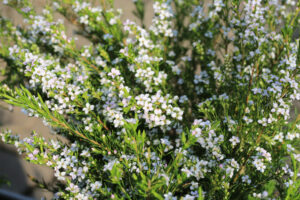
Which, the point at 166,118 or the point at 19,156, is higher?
the point at 166,118

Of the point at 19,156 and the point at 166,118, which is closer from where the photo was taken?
the point at 166,118

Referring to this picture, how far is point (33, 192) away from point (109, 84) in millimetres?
2614

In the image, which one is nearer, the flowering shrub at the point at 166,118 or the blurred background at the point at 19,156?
the flowering shrub at the point at 166,118

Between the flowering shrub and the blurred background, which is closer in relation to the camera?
the flowering shrub

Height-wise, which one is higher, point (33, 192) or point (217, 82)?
point (217, 82)

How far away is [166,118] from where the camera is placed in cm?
203

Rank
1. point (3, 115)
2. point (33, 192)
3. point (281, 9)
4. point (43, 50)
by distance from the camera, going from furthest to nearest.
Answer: point (3, 115) < point (33, 192) < point (43, 50) < point (281, 9)

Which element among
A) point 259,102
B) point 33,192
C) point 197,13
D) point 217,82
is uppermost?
point 197,13

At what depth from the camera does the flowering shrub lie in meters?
1.70

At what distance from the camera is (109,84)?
199 centimetres

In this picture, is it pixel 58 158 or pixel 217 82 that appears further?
pixel 217 82

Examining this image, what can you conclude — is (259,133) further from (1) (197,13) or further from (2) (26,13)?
(2) (26,13)

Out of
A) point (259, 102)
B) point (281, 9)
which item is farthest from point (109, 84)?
Answer: point (281, 9)

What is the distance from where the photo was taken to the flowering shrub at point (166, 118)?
1.70m
